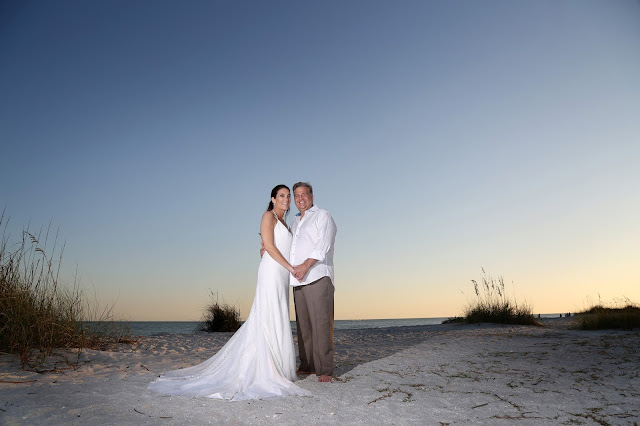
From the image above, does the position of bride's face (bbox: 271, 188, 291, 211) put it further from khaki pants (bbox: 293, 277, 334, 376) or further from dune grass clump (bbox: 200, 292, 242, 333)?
dune grass clump (bbox: 200, 292, 242, 333)

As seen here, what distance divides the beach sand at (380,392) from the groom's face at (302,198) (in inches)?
68.1

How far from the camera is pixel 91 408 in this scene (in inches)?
137

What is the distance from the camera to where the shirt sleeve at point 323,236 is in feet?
14.9

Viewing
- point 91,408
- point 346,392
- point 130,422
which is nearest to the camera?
point 130,422

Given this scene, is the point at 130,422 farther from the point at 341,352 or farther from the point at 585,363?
the point at 585,363

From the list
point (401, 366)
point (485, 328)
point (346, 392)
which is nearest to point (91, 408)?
point (346, 392)

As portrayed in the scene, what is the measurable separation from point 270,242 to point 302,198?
21.8 inches

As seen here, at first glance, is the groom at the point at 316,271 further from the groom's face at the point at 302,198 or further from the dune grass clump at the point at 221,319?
the dune grass clump at the point at 221,319

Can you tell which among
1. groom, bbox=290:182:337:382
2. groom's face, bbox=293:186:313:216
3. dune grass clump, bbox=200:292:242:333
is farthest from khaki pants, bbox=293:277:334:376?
dune grass clump, bbox=200:292:242:333

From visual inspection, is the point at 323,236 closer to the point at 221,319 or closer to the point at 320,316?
the point at 320,316

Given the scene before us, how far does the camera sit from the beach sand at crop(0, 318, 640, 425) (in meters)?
3.36

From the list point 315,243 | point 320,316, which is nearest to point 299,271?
point 315,243

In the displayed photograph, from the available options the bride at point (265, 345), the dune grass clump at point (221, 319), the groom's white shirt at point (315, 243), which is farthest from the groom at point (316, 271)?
the dune grass clump at point (221, 319)

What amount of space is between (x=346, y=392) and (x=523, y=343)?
4.77m
